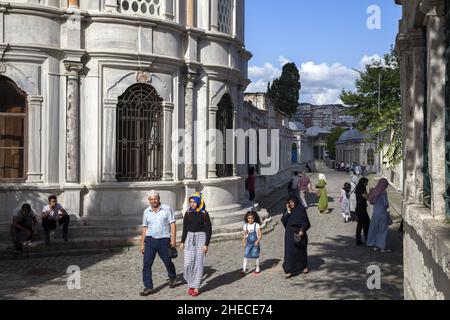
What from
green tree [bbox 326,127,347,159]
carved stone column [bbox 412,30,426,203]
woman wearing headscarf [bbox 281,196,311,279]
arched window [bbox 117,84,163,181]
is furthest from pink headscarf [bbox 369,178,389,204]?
green tree [bbox 326,127,347,159]

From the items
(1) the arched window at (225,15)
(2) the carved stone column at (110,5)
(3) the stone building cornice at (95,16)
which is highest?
(1) the arched window at (225,15)

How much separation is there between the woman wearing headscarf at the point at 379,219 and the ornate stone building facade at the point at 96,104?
3.84 metres

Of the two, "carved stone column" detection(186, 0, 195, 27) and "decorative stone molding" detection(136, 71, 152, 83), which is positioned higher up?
"carved stone column" detection(186, 0, 195, 27)

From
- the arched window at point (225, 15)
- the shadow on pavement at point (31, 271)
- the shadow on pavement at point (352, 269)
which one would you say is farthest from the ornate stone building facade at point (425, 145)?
the arched window at point (225, 15)

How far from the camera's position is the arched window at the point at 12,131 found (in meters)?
12.1

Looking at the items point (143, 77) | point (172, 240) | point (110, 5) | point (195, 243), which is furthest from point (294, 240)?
point (110, 5)

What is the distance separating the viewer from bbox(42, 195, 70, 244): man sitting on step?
37.5ft

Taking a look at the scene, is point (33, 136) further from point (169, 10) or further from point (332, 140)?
point (332, 140)

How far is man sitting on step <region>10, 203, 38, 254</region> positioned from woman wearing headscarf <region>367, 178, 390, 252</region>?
276 inches

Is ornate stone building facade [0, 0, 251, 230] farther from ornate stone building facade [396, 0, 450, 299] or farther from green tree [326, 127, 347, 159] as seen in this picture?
green tree [326, 127, 347, 159]

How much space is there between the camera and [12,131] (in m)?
12.2

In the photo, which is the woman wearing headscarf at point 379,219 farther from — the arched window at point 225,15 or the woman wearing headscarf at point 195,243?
the arched window at point 225,15

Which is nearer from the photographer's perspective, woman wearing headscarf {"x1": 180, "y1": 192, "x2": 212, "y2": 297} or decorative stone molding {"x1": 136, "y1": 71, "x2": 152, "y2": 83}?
woman wearing headscarf {"x1": 180, "y1": 192, "x2": 212, "y2": 297}

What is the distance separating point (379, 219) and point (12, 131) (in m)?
8.14
